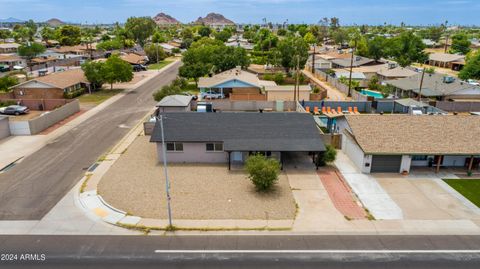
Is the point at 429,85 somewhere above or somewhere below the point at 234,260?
above

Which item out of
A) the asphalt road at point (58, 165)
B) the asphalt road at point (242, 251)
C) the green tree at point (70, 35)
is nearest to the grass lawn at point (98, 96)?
the asphalt road at point (58, 165)

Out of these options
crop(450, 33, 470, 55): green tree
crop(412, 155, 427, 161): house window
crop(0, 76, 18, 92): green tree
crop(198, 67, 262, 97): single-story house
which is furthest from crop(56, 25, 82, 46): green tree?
crop(412, 155, 427, 161): house window

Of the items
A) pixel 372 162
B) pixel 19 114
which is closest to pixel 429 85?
pixel 372 162

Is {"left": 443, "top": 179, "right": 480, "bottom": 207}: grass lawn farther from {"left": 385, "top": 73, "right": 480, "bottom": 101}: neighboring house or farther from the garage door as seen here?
{"left": 385, "top": 73, "right": 480, "bottom": 101}: neighboring house

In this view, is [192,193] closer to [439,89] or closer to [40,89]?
[40,89]

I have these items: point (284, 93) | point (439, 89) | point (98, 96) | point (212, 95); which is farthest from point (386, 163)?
point (98, 96)

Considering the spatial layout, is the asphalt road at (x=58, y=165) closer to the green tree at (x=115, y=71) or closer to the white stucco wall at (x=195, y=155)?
the white stucco wall at (x=195, y=155)

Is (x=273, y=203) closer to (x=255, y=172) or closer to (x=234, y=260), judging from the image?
(x=255, y=172)
